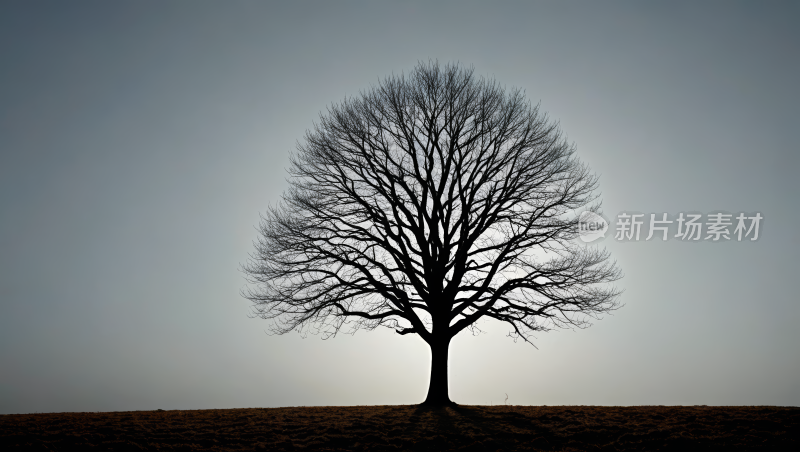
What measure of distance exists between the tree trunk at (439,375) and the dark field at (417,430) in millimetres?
1184

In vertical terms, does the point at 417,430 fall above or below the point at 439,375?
below

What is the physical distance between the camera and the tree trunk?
18719 millimetres

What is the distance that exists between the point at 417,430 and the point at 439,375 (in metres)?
4.31

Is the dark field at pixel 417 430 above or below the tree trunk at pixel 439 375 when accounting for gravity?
below

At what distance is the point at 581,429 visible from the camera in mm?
14805

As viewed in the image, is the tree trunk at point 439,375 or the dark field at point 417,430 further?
the tree trunk at point 439,375

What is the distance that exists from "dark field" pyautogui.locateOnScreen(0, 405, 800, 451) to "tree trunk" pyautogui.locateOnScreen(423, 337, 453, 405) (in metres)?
1.18

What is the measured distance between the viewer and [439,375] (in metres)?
18.9

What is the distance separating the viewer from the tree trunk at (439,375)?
61.4 feet

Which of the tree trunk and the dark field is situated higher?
the tree trunk

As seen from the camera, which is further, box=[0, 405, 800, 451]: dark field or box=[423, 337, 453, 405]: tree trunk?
box=[423, 337, 453, 405]: tree trunk

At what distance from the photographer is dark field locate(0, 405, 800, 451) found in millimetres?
13375

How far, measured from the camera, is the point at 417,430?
14680 mm

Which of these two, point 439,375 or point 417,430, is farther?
point 439,375
